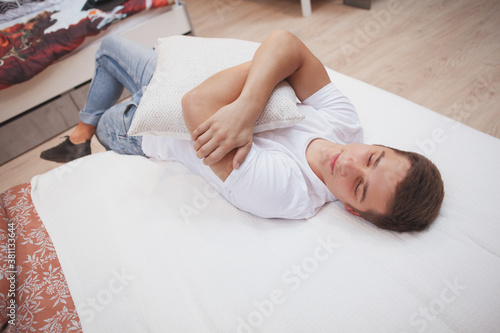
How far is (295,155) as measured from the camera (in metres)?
1.01

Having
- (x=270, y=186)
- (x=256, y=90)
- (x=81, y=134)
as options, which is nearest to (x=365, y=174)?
(x=270, y=186)

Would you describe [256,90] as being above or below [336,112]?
above

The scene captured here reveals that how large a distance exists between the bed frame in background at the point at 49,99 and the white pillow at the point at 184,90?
3.79 feet

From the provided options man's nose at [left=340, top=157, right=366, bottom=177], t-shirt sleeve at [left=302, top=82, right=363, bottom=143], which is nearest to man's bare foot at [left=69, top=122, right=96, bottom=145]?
t-shirt sleeve at [left=302, top=82, right=363, bottom=143]

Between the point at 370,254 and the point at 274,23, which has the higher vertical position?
the point at 274,23

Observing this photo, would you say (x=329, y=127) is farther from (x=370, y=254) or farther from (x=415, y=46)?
(x=415, y=46)

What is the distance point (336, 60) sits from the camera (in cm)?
211

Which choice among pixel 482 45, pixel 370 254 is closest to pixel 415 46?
pixel 482 45

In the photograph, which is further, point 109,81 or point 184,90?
point 109,81

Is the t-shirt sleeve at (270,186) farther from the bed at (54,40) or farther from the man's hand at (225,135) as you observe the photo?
the bed at (54,40)

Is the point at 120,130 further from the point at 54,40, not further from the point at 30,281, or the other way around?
the point at 54,40

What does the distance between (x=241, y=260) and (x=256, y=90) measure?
1.70 ft

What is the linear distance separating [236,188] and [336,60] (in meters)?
1.59

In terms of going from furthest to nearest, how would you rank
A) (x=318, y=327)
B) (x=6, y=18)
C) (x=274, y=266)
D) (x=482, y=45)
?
(x=482, y=45), (x=6, y=18), (x=274, y=266), (x=318, y=327)
